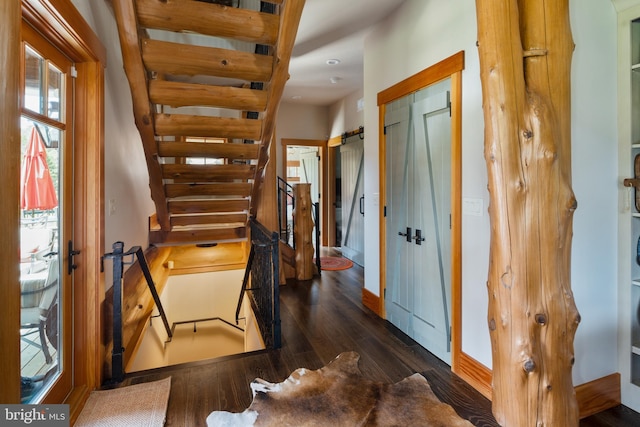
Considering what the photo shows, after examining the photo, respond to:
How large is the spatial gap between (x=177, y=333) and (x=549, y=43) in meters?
5.67

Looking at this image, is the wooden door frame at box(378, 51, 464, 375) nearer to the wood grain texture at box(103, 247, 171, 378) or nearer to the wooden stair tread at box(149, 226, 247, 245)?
the wood grain texture at box(103, 247, 171, 378)

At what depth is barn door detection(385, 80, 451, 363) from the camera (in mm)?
2393

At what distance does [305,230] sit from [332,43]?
2408mm

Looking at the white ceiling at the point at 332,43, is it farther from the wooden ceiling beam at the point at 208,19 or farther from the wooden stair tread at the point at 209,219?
the wooden stair tread at the point at 209,219

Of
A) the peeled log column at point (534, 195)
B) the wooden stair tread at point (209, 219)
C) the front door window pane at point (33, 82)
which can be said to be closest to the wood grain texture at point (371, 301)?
the wooden stair tread at point (209, 219)

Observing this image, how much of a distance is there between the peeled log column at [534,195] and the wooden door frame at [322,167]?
16.5 ft

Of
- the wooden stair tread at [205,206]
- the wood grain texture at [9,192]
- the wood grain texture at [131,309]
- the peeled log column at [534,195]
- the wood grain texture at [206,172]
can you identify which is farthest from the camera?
the wooden stair tread at [205,206]

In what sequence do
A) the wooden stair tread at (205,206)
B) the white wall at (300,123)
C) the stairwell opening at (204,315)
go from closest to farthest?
1. the wooden stair tread at (205,206)
2. the stairwell opening at (204,315)
3. the white wall at (300,123)

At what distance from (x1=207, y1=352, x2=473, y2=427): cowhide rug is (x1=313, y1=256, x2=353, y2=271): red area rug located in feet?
9.57

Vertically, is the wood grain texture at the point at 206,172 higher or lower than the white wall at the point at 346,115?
lower

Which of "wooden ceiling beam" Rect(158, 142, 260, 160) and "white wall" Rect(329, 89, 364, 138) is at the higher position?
"white wall" Rect(329, 89, 364, 138)

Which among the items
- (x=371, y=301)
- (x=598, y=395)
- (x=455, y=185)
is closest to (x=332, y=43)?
(x=455, y=185)

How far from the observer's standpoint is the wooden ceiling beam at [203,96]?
2.33 metres

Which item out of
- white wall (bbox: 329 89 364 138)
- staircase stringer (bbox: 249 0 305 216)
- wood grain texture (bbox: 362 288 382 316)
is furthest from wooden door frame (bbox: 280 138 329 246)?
wood grain texture (bbox: 362 288 382 316)
